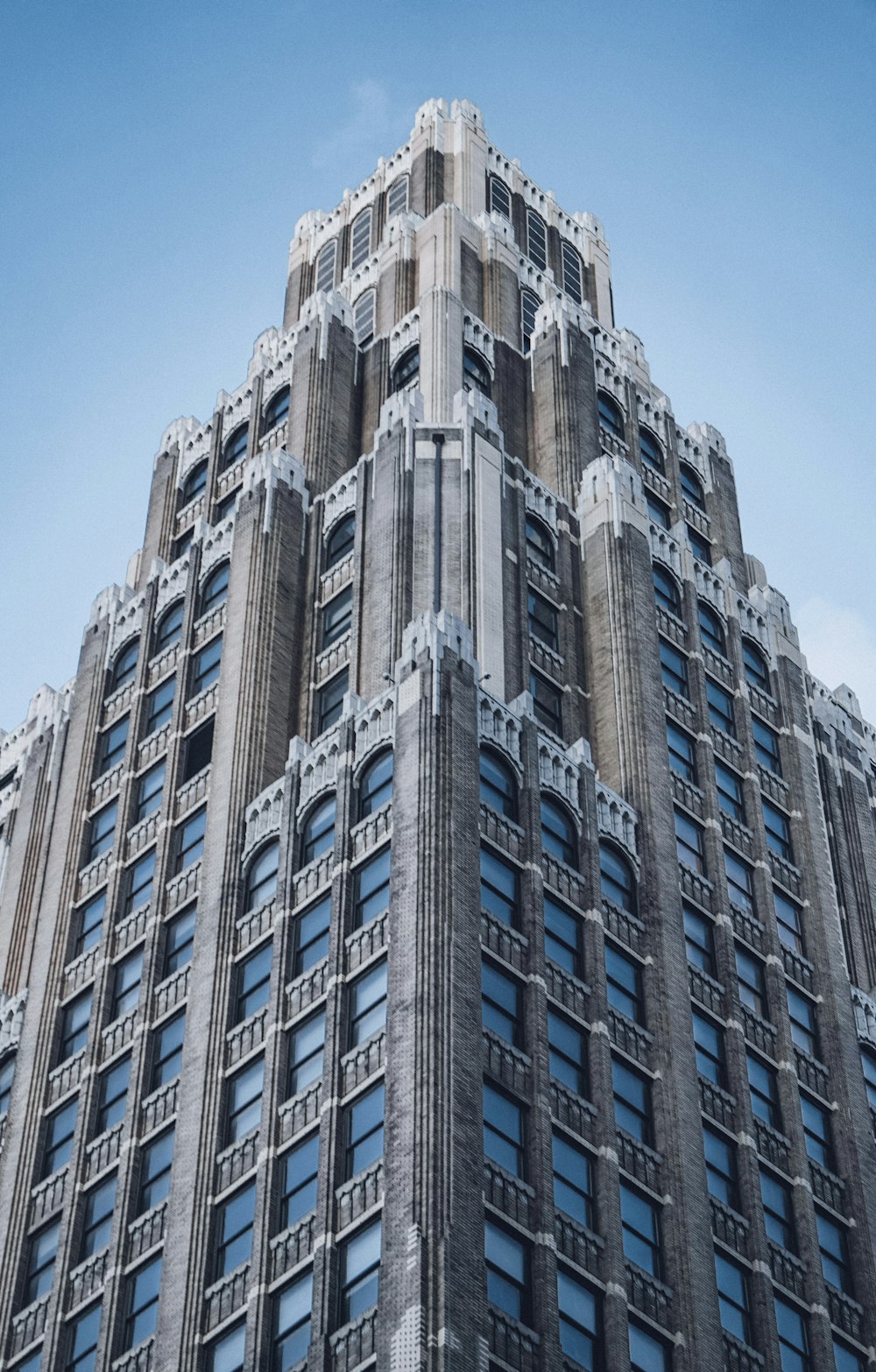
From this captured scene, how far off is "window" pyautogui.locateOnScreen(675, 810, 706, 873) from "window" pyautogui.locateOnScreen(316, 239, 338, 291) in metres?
37.6

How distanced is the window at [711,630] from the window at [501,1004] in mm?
25029

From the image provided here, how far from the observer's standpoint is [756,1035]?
73875 millimetres

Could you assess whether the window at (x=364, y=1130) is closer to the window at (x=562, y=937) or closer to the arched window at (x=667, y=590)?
the window at (x=562, y=937)

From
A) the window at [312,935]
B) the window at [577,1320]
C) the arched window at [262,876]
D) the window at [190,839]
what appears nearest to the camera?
the window at [577,1320]

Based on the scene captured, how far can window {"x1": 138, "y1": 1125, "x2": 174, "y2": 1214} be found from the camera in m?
67.3

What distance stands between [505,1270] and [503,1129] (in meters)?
4.10

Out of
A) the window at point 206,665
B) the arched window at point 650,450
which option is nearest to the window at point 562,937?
the window at point 206,665

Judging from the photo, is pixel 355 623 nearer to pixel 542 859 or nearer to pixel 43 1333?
pixel 542 859

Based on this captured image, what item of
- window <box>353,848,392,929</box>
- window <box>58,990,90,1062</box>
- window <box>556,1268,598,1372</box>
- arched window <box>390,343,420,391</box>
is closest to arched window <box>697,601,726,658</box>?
arched window <box>390,343,420,391</box>

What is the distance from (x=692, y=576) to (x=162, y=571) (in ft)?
62.2

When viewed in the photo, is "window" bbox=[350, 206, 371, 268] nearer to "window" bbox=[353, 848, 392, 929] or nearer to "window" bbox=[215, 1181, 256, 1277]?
"window" bbox=[353, 848, 392, 929]

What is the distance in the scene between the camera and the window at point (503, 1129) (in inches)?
2383

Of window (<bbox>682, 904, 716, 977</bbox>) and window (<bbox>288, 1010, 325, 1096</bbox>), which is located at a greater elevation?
window (<bbox>682, 904, 716, 977</bbox>)

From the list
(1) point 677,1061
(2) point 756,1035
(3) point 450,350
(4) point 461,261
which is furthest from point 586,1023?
(4) point 461,261
